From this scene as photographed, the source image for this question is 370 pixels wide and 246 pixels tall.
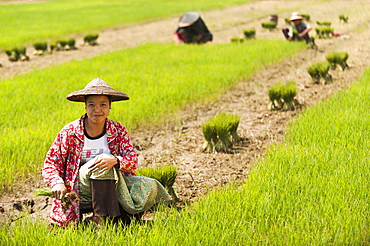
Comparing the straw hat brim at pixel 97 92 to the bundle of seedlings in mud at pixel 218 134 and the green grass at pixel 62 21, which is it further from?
the green grass at pixel 62 21

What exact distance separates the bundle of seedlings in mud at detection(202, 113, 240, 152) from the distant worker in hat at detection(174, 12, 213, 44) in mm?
7421

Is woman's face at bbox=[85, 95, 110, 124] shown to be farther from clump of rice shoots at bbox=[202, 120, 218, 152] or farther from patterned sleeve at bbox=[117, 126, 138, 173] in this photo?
clump of rice shoots at bbox=[202, 120, 218, 152]

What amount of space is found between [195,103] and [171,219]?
13.1 ft

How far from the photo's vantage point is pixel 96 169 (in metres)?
2.61

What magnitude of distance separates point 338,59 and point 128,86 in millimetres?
4027

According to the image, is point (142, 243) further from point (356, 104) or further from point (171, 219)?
point (356, 104)

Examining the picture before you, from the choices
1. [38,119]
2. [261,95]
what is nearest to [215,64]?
[261,95]

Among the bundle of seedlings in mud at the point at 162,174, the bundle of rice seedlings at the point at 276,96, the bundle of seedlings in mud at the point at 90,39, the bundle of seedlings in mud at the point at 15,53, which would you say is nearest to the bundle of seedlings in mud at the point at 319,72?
the bundle of rice seedlings at the point at 276,96

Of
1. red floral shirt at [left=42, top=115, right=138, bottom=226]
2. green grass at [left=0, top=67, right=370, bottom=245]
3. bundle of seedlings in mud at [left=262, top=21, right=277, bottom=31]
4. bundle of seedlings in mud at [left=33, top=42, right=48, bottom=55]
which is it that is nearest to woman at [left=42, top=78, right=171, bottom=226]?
red floral shirt at [left=42, top=115, right=138, bottom=226]

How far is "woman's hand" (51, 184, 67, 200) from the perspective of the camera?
259 cm

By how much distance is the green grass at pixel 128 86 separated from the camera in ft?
14.4

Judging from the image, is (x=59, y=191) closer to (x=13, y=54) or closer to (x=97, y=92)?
(x=97, y=92)

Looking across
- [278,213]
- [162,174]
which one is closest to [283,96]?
[162,174]

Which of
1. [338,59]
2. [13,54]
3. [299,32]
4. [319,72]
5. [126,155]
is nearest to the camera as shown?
[126,155]
